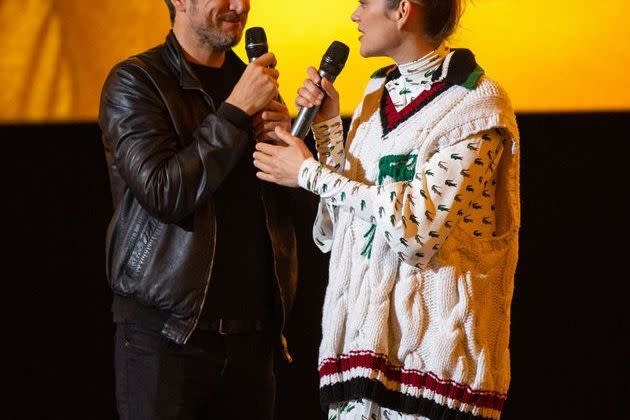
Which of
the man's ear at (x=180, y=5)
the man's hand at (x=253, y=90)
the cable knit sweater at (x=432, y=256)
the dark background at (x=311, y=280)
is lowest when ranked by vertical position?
the dark background at (x=311, y=280)

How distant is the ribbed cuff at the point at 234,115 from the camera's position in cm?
196

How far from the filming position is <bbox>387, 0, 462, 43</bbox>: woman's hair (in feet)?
6.07

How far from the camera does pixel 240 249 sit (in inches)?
81.7

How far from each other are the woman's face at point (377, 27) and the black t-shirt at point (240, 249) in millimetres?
379

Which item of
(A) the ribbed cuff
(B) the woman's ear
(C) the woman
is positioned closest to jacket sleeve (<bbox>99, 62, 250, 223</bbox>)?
(A) the ribbed cuff

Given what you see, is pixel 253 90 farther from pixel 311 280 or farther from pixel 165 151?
pixel 311 280

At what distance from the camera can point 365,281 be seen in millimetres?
1817

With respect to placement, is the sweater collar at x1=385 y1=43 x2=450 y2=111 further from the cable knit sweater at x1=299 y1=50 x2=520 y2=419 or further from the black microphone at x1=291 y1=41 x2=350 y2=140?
the black microphone at x1=291 y1=41 x2=350 y2=140

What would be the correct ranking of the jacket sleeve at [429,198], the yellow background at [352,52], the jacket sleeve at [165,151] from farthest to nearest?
the yellow background at [352,52]
the jacket sleeve at [165,151]
the jacket sleeve at [429,198]

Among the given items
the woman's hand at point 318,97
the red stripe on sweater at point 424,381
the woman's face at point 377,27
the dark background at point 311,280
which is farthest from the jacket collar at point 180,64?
the dark background at point 311,280

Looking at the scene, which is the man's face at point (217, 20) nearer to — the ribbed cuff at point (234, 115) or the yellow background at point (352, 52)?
the ribbed cuff at point (234, 115)

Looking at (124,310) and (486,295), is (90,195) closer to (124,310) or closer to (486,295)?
(124,310)

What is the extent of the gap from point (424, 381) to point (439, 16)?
0.67 meters

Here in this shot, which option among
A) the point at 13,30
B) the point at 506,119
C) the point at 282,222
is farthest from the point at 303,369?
the point at 506,119
